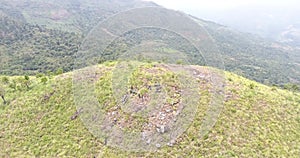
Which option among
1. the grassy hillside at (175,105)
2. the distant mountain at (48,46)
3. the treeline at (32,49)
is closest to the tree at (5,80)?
the grassy hillside at (175,105)

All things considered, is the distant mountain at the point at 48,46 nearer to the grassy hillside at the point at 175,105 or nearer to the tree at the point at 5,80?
the grassy hillside at the point at 175,105

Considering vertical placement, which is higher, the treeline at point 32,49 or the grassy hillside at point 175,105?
the grassy hillside at point 175,105

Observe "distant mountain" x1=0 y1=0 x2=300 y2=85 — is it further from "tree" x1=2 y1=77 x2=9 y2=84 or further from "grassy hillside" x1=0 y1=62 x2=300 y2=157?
"tree" x1=2 y1=77 x2=9 y2=84

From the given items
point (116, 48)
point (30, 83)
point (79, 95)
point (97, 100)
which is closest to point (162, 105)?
point (97, 100)

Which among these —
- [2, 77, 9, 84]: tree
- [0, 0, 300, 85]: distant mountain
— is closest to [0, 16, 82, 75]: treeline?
[0, 0, 300, 85]: distant mountain

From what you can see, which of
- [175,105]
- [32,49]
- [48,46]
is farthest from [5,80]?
[48,46]

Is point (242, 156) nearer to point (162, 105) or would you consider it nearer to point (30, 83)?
point (162, 105)

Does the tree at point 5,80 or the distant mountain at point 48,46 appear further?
the distant mountain at point 48,46

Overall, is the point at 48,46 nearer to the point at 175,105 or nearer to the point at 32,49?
the point at 32,49
